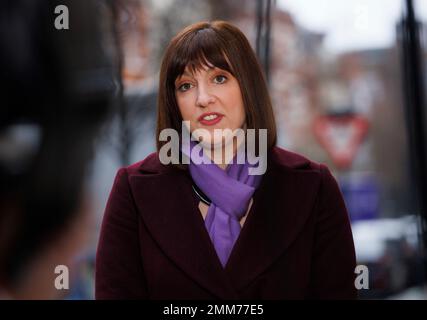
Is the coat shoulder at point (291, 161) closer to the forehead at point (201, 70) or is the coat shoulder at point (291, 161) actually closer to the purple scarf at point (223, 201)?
the purple scarf at point (223, 201)

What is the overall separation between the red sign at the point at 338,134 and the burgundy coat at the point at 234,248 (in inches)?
147

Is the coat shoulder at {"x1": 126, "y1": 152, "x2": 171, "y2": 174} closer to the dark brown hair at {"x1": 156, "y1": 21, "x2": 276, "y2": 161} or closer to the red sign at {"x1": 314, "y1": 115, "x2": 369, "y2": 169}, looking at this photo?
the dark brown hair at {"x1": 156, "y1": 21, "x2": 276, "y2": 161}

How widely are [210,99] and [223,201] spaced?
16 cm

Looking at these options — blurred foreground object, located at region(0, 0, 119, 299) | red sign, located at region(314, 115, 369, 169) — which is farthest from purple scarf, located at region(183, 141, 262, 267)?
red sign, located at region(314, 115, 369, 169)

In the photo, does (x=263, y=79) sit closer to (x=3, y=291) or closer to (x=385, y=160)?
(x=3, y=291)

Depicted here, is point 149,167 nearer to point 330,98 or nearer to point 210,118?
point 210,118

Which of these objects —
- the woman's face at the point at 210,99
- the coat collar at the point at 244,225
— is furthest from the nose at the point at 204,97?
the coat collar at the point at 244,225

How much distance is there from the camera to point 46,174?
1.18 metres

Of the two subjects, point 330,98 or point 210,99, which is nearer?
point 210,99

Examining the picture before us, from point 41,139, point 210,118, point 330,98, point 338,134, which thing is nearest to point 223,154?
point 210,118

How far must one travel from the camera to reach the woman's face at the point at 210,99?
99 cm

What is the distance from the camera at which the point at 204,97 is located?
99cm

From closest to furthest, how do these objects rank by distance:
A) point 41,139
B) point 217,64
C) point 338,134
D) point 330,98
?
point 217,64
point 41,139
point 338,134
point 330,98

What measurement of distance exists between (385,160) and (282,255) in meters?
7.55
